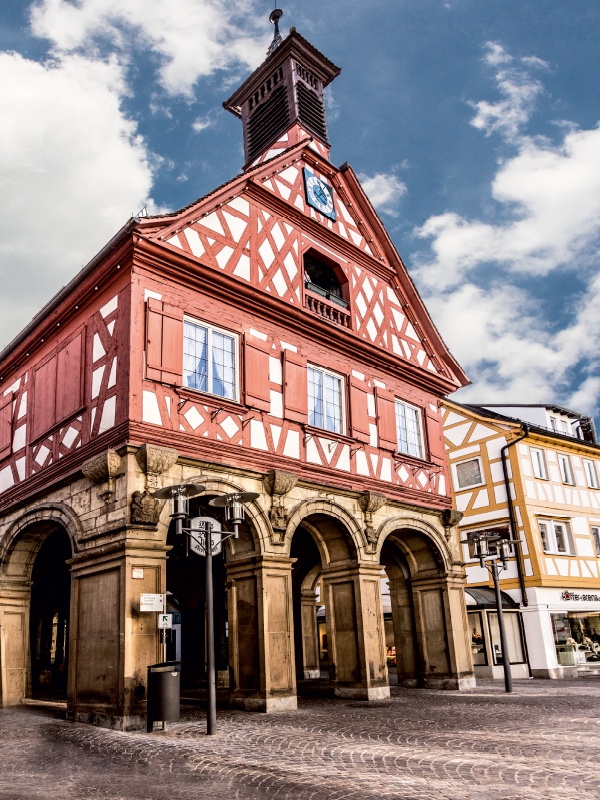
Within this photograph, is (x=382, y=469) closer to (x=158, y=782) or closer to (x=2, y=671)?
(x=2, y=671)

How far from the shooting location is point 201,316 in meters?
12.6

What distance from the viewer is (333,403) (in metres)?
15.1

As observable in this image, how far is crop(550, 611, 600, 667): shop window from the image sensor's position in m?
21.7

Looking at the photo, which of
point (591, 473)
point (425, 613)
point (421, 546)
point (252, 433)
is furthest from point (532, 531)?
point (252, 433)

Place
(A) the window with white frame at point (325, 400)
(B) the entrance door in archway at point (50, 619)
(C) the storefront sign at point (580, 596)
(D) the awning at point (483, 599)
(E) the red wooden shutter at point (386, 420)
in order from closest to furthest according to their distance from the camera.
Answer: (A) the window with white frame at point (325, 400) < (E) the red wooden shutter at point (386, 420) < (B) the entrance door in archway at point (50, 619) < (D) the awning at point (483, 599) < (C) the storefront sign at point (580, 596)

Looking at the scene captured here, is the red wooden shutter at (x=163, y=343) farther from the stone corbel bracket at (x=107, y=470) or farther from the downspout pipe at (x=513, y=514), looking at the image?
the downspout pipe at (x=513, y=514)

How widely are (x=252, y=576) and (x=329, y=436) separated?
357cm

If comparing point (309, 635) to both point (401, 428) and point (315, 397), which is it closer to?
point (401, 428)

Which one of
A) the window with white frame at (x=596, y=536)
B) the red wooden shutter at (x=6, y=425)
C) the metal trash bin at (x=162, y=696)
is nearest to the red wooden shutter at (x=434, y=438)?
the metal trash bin at (x=162, y=696)

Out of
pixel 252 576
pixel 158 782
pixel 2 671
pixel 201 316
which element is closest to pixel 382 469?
pixel 252 576

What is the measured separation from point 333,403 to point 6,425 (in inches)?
296

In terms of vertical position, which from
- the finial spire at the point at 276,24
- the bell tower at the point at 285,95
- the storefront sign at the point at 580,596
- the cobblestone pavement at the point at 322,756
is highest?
the finial spire at the point at 276,24

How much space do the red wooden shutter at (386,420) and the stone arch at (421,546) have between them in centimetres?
176

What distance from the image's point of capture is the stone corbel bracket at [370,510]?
47.2 ft
